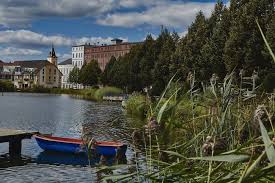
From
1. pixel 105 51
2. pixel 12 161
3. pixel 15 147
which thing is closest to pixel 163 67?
pixel 15 147

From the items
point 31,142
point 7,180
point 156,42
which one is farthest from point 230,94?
point 156,42

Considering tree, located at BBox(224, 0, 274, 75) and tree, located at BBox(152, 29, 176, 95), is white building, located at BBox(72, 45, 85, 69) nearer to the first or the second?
tree, located at BBox(152, 29, 176, 95)

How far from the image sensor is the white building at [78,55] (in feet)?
628

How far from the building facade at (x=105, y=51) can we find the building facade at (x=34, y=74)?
13.7 meters

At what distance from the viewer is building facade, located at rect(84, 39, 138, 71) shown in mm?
158500

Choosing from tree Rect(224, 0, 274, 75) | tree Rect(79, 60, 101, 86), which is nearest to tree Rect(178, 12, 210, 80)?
tree Rect(224, 0, 274, 75)

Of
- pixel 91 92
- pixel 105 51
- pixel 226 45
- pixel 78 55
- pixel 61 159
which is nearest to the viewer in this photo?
pixel 61 159

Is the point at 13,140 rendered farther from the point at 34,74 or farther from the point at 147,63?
the point at 34,74

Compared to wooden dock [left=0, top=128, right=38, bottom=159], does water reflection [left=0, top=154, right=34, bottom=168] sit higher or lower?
lower

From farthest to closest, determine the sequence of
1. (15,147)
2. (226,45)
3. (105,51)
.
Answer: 1. (105,51)
2. (226,45)
3. (15,147)

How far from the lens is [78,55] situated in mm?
195250

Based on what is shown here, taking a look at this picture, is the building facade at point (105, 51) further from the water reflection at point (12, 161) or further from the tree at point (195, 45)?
the water reflection at point (12, 161)

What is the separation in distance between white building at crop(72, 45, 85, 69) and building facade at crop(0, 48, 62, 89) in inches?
397

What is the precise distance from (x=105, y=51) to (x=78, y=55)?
2901 cm
